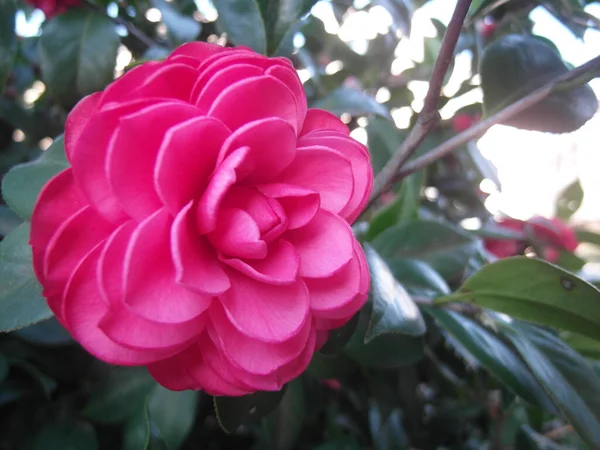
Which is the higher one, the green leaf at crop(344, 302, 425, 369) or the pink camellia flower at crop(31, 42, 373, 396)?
the pink camellia flower at crop(31, 42, 373, 396)

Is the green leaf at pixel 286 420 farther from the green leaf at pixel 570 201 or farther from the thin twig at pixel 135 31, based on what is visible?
the green leaf at pixel 570 201

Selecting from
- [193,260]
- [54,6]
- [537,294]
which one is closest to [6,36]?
[54,6]

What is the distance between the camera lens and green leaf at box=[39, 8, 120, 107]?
679 mm

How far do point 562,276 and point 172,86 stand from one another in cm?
38

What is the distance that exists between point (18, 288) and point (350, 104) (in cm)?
46

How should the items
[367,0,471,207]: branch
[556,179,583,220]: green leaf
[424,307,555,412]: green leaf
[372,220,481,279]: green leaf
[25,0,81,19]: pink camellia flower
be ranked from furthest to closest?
[556,179,583,220]: green leaf < [25,0,81,19]: pink camellia flower < [372,220,481,279]: green leaf < [424,307,555,412]: green leaf < [367,0,471,207]: branch

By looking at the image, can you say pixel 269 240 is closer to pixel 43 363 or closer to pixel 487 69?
pixel 487 69

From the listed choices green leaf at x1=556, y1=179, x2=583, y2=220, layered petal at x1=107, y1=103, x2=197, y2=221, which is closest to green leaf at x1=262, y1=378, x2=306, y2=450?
layered petal at x1=107, y1=103, x2=197, y2=221

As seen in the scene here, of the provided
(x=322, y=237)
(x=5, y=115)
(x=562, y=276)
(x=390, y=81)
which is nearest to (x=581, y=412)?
(x=562, y=276)

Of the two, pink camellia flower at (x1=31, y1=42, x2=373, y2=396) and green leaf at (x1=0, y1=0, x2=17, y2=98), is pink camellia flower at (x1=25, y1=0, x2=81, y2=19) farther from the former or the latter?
pink camellia flower at (x1=31, y1=42, x2=373, y2=396)

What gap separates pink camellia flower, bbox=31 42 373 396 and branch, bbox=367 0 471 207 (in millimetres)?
108

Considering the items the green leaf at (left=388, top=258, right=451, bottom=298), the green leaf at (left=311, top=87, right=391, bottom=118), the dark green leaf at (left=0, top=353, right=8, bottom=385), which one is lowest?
the dark green leaf at (left=0, top=353, right=8, bottom=385)

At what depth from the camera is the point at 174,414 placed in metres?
0.61

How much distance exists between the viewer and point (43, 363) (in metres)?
0.71
